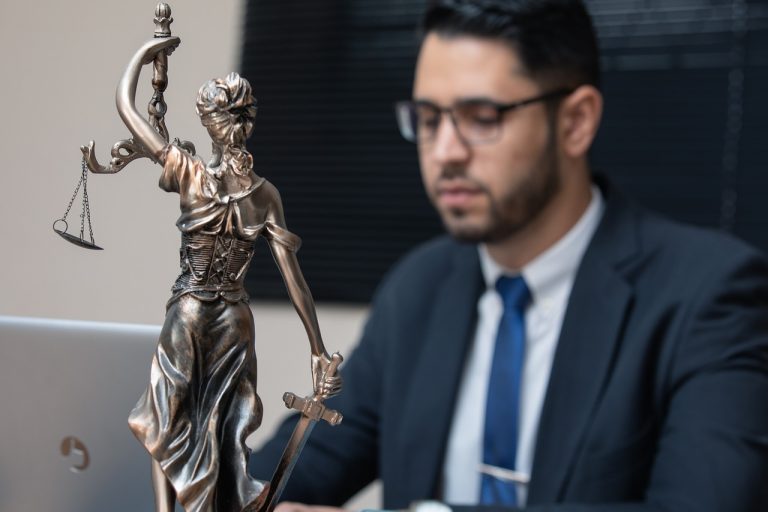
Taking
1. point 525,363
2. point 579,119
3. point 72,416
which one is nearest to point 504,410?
point 525,363

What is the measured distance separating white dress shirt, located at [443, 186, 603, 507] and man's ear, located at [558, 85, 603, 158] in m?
0.15

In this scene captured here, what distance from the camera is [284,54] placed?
300 cm

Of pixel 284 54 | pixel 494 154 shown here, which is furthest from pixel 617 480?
pixel 284 54

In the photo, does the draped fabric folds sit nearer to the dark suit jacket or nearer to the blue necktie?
the dark suit jacket

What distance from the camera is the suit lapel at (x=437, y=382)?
1.83 meters

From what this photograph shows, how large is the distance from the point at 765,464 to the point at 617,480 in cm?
23

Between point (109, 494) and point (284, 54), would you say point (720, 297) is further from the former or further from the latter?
point (284, 54)

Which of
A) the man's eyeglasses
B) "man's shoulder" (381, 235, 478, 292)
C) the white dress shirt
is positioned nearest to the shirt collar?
the white dress shirt

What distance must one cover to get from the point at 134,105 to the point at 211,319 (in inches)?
5.8

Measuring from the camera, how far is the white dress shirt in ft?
5.83

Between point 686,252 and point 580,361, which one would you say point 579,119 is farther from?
point 580,361

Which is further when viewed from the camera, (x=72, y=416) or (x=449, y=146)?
(x=449, y=146)

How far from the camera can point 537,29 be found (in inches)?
72.2

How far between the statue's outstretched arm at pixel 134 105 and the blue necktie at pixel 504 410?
4.00 feet
